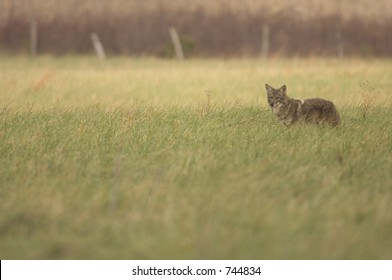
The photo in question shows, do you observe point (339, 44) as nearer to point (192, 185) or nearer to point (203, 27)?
point (203, 27)

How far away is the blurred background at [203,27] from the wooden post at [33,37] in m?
0.04

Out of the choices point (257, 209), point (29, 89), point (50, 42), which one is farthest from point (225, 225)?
point (50, 42)

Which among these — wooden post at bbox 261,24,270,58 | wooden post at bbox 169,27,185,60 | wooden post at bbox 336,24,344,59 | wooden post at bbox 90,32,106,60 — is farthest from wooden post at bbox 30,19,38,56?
wooden post at bbox 336,24,344,59

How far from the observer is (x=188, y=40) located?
940 inches

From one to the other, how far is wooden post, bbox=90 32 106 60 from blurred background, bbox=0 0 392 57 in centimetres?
20

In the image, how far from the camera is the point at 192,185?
527 cm

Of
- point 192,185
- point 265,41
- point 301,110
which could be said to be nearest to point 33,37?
point 265,41

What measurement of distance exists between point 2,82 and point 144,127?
8031mm

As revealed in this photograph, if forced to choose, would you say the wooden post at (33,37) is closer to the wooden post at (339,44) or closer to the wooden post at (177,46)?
the wooden post at (177,46)

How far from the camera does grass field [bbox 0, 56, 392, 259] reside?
418 cm

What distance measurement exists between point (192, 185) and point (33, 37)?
2151 centimetres

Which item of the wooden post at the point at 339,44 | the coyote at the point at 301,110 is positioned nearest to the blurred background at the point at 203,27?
the wooden post at the point at 339,44

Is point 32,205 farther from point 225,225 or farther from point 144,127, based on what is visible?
point 144,127
